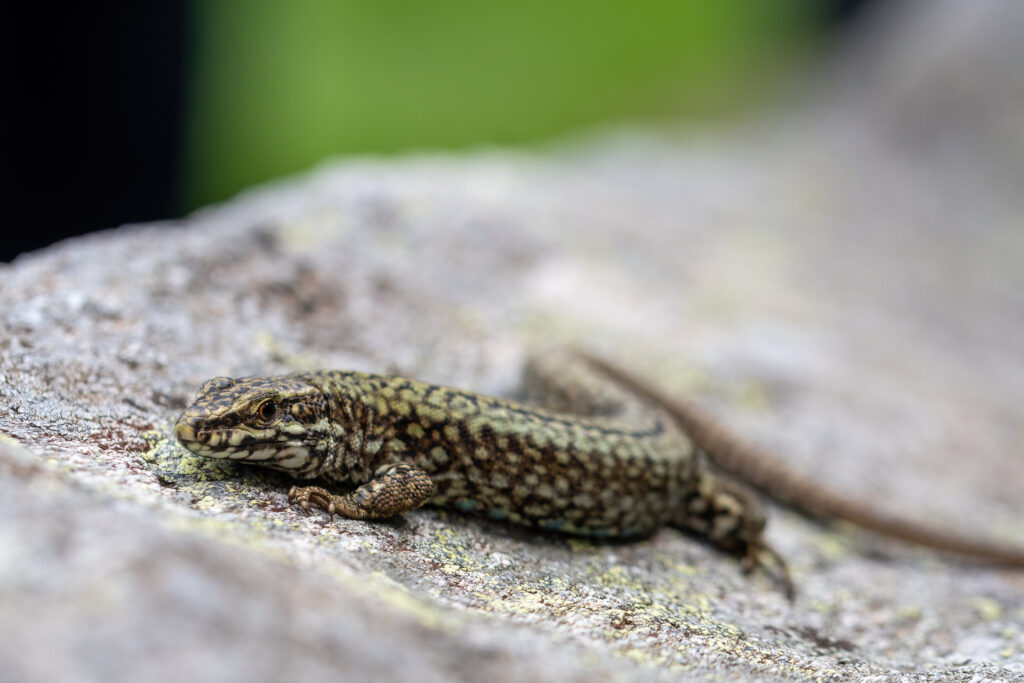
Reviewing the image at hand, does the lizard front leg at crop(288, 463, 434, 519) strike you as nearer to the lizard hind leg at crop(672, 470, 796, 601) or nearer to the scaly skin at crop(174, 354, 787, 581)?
the scaly skin at crop(174, 354, 787, 581)

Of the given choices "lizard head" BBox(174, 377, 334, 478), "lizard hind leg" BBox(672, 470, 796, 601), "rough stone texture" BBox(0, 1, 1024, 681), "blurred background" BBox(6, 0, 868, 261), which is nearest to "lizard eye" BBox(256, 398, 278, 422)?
"lizard head" BBox(174, 377, 334, 478)

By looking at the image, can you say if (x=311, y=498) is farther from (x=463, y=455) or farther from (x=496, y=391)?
(x=496, y=391)

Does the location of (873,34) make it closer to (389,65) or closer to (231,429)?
(389,65)

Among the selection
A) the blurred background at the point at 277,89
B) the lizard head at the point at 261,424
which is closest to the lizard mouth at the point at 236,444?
the lizard head at the point at 261,424

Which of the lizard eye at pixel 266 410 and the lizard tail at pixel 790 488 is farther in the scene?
the lizard tail at pixel 790 488

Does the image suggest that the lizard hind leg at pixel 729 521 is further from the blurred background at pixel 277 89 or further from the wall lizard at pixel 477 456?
the blurred background at pixel 277 89

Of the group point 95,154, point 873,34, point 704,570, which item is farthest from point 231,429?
point 873,34
